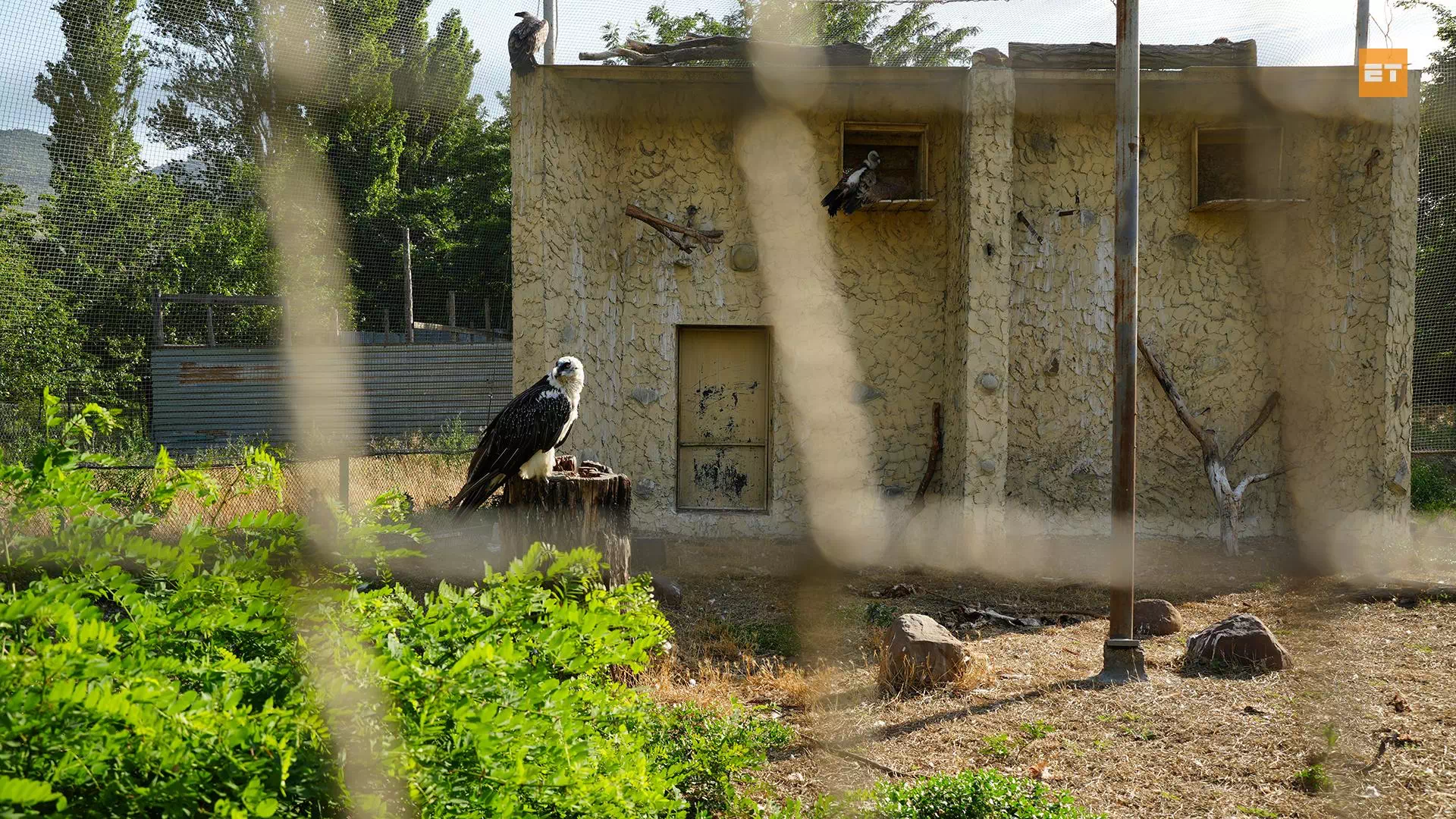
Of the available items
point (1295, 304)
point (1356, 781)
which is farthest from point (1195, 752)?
point (1295, 304)

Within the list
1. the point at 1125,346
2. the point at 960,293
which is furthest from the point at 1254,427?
the point at 1125,346

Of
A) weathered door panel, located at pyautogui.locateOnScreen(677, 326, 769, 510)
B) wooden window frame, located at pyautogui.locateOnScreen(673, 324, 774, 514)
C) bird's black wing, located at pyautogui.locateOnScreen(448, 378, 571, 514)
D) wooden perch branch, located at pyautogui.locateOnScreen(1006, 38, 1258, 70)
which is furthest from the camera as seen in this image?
weathered door panel, located at pyautogui.locateOnScreen(677, 326, 769, 510)

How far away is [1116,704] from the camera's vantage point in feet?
11.5

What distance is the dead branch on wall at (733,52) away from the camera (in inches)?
248

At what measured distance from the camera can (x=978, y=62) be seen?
6.33 m

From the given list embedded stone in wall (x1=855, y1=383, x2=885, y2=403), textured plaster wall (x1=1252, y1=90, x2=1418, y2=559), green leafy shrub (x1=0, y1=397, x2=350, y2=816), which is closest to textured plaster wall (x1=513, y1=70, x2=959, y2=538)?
embedded stone in wall (x1=855, y1=383, x2=885, y2=403)

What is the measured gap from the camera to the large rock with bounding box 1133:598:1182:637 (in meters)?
4.64

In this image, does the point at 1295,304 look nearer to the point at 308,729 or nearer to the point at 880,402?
the point at 880,402

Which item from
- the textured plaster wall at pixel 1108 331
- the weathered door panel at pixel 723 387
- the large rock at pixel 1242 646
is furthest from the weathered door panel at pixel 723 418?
the large rock at pixel 1242 646

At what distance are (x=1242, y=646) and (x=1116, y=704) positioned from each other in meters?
0.81

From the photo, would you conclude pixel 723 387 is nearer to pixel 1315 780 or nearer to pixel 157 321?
pixel 1315 780

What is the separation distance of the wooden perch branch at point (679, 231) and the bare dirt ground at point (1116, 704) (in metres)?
2.60

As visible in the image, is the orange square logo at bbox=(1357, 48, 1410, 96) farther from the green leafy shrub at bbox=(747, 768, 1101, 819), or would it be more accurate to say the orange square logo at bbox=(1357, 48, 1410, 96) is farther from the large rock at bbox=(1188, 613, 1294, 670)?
the green leafy shrub at bbox=(747, 768, 1101, 819)

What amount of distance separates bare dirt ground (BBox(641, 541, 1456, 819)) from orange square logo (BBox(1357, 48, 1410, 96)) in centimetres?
322
